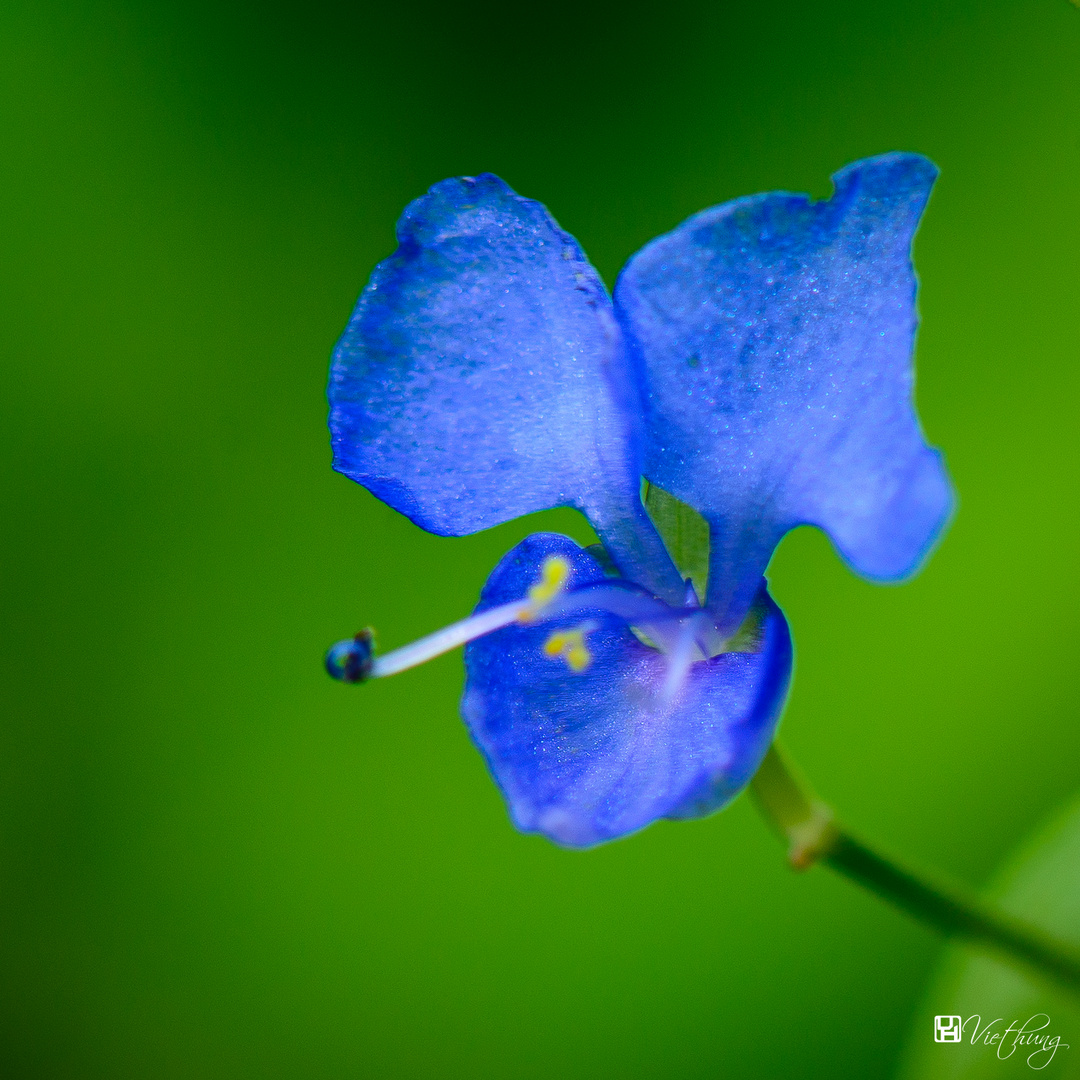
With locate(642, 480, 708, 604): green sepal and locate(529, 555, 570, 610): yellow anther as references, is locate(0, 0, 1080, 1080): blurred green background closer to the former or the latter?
locate(642, 480, 708, 604): green sepal

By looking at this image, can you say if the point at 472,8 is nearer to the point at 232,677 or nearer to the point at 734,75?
the point at 734,75

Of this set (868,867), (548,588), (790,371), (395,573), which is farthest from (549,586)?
(395,573)

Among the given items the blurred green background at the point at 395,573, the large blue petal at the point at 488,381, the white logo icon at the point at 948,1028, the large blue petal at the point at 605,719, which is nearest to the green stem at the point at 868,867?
the large blue petal at the point at 605,719

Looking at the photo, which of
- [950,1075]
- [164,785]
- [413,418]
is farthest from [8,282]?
[950,1075]

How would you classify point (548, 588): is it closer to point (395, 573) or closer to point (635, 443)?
point (635, 443)

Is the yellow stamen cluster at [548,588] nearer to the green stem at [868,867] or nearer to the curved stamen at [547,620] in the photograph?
the curved stamen at [547,620]

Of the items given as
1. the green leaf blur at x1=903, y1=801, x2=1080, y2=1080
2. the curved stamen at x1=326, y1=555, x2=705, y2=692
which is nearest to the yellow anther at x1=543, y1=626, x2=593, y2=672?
the curved stamen at x1=326, y1=555, x2=705, y2=692
